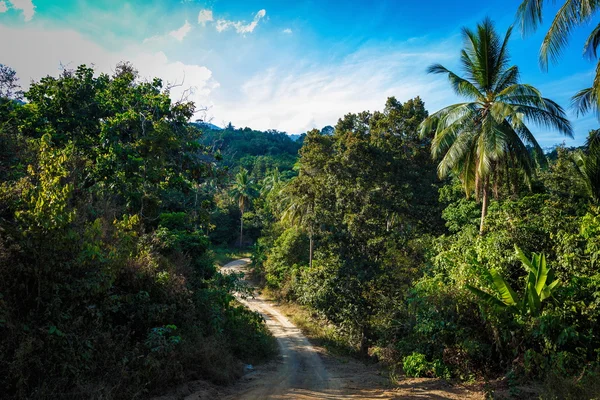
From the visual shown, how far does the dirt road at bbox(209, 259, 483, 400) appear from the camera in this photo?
7.45 m

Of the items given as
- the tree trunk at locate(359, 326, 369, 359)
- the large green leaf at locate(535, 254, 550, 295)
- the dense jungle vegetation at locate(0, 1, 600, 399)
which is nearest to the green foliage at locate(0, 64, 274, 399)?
the dense jungle vegetation at locate(0, 1, 600, 399)

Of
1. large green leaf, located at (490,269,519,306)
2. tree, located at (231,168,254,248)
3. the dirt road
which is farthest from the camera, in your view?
tree, located at (231,168,254,248)

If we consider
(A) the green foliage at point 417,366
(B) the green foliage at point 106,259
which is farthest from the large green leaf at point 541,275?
(B) the green foliage at point 106,259

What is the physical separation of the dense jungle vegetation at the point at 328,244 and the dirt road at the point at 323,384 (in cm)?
78

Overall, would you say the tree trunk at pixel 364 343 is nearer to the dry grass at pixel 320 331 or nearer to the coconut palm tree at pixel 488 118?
the dry grass at pixel 320 331

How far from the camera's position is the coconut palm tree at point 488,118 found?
1225cm

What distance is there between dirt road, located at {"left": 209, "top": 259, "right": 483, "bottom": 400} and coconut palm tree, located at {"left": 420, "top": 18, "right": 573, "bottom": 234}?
→ 6.32 m

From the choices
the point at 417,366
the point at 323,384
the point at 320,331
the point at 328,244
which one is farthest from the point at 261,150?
the point at 417,366

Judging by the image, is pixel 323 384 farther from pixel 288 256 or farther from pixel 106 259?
pixel 288 256

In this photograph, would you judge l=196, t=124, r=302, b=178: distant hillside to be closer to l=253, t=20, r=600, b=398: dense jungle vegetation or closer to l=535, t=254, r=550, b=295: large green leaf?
l=253, t=20, r=600, b=398: dense jungle vegetation

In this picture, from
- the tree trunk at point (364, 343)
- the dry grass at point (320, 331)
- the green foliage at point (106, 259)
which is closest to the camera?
the green foliage at point (106, 259)

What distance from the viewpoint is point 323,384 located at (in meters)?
9.18

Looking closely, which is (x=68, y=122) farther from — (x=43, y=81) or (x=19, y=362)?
(x=19, y=362)

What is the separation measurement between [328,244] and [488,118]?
8334mm
